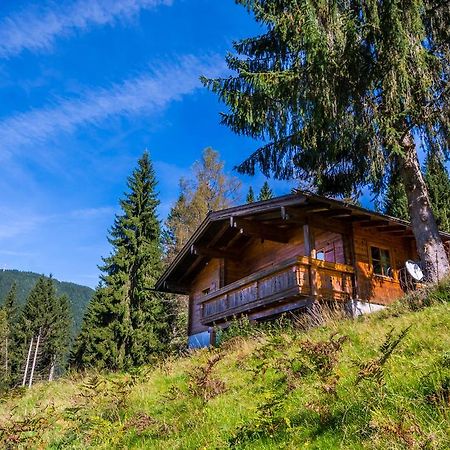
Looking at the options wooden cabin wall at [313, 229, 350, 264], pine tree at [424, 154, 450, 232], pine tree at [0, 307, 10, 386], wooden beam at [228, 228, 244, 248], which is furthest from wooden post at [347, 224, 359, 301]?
pine tree at [0, 307, 10, 386]

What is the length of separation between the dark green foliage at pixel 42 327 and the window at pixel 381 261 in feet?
154

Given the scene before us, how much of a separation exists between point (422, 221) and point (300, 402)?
28.6ft

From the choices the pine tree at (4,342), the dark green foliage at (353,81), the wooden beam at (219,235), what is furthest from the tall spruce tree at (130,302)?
the pine tree at (4,342)

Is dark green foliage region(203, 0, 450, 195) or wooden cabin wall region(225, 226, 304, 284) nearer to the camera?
dark green foliage region(203, 0, 450, 195)

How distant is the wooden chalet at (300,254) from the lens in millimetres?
13992

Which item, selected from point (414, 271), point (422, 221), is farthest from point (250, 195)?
point (422, 221)

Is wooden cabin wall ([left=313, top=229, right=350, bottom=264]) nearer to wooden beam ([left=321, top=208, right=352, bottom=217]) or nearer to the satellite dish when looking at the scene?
wooden beam ([left=321, top=208, right=352, bottom=217])

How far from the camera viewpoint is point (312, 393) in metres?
5.50

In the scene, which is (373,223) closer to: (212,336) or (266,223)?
(266,223)

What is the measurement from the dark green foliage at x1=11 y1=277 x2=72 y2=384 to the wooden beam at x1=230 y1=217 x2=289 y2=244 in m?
43.9

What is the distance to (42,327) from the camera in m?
55.1

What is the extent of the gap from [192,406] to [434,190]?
1158 inches

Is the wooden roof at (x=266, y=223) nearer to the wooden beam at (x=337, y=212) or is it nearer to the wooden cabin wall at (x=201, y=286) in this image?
the wooden beam at (x=337, y=212)

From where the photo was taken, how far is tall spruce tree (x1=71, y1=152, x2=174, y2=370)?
28.6 metres
